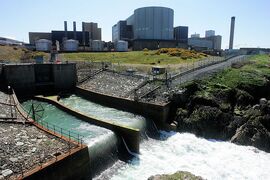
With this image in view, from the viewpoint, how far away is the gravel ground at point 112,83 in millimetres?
30281

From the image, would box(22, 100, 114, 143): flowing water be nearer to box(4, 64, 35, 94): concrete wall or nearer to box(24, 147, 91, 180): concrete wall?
box(24, 147, 91, 180): concrete wall

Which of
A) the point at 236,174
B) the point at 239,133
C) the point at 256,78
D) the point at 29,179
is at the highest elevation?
the point at 256,78

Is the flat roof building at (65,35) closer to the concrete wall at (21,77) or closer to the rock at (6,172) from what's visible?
the concrete wall at (21,77)

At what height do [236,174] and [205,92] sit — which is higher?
[205,92]

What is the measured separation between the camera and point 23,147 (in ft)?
44.7

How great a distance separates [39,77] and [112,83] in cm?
1166

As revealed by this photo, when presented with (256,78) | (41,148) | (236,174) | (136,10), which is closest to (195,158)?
(236,174)

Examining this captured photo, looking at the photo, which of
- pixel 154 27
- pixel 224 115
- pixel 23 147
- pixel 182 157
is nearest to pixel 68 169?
pixel 23 147

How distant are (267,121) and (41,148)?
19868 mm

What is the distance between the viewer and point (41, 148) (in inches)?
538

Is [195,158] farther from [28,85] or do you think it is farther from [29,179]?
[28,85]

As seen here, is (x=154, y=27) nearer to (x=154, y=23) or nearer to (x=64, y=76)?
(x=154, y=23)

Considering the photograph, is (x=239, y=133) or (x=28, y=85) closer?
(x=239, y=133)

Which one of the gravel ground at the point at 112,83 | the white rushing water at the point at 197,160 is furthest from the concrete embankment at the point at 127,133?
the gravel ground at the point at 112,83
